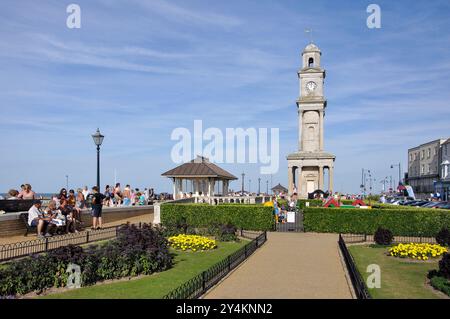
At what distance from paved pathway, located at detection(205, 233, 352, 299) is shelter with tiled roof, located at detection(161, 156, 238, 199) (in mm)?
21130

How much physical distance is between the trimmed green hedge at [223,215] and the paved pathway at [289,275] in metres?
6.57

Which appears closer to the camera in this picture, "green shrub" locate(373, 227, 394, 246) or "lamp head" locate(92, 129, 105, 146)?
"green shrub" locate(373, 227, 394, 246)

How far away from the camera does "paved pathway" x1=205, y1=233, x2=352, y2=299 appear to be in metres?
12.4

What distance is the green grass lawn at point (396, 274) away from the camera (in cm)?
1260

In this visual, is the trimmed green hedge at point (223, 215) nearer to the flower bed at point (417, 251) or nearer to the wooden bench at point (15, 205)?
the wooden bench at point (15, 205)

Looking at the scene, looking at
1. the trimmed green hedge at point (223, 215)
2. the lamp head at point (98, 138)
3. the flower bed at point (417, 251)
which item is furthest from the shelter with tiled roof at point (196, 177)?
the flower bed at point (417, 251)

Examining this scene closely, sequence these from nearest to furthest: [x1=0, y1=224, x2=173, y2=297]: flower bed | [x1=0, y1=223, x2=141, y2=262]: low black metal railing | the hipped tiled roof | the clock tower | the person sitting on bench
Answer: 1. [x1=0, y1=224, x2=173, y2=297]: flower bed
2. [x1=0, y1=223, x2=141, y2=262]: low black metal railing
3. the person sitting on bench
4. the hipped tiled roof
5. the clock tower

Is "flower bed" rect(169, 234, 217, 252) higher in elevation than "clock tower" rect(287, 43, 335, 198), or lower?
lower

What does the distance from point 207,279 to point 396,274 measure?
7.13 metres

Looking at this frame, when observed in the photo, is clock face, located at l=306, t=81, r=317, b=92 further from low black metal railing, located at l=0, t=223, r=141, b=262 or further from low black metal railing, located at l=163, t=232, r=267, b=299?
low black metal railing, located at l=163, t=232, r=267, b=299

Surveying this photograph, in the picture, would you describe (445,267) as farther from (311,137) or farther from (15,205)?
(311,137)

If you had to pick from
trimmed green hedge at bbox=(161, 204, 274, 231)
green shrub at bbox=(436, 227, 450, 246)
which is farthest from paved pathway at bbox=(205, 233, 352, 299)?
trimmed green hedge at bbox=(161, 204, 274, 231)

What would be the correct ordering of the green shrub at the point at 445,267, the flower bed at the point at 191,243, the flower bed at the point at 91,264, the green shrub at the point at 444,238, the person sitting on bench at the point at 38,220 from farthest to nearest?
the green shrub at the point at 444,238
the flower bed at the point at 191,243
the person sitting on bench at the point at 38,220
the green shrub at the point at 445,267
the flower bed at the point at 91,264

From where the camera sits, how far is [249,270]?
1577cm
